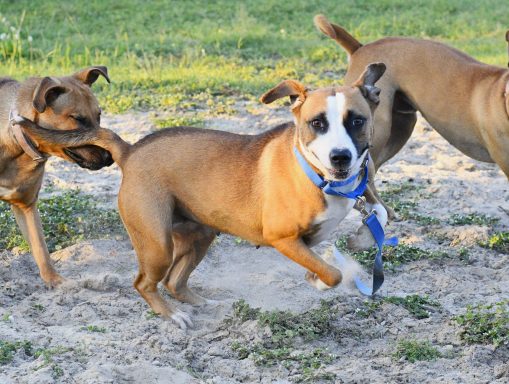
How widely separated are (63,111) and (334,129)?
88.1 inches

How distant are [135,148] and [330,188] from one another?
1.36m

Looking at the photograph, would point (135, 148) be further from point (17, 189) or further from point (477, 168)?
point (477, 168)

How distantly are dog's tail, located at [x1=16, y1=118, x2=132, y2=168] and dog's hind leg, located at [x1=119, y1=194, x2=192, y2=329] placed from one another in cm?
33

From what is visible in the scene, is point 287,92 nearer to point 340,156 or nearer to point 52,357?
point 340,156

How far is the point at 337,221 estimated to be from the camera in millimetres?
5789

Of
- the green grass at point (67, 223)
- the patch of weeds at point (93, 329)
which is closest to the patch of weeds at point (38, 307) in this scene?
the patch of weeds at point (93, 329)

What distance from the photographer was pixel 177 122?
9.65 m

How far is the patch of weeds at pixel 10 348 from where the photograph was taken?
17.3 feet

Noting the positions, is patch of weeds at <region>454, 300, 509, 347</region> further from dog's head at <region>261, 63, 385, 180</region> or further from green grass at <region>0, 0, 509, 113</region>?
green grass at <region>0, 0, 509, 113</region>

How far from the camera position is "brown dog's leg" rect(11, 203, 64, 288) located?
269 inches

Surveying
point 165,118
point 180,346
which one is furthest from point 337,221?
point 165,118

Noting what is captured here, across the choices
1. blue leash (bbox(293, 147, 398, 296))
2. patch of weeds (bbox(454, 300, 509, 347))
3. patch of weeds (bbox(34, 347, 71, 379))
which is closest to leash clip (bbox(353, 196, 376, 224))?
blue leash (bbox(293, 147, 398, 296))

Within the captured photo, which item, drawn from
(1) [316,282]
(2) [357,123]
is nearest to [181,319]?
(1) [316,282]

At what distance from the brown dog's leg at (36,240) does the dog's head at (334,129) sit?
7.07 feet
